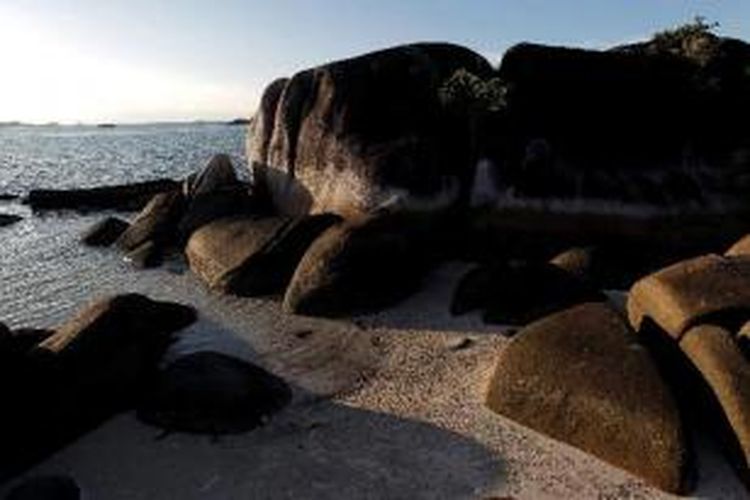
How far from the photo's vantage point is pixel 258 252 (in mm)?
23844

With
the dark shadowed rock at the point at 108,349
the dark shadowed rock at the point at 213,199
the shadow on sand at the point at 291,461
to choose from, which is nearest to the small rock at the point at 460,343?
the shadow on sand at the point at 291,461

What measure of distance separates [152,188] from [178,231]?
1739 cm

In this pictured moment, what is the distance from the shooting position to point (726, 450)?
45.0 feet

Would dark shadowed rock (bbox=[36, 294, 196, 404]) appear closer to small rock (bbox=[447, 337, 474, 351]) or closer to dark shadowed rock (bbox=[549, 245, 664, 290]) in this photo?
small rock (bbox=[447, 337, 474, 351])

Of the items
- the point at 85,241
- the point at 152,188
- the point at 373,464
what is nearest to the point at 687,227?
the point at 373,464

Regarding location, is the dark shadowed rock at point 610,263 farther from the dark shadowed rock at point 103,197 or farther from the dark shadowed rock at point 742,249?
the dark shadowed rock at point 103,197

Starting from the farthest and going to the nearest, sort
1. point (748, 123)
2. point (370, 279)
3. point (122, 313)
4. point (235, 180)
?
1. point (235, 180)
2. point (748, 123)
3. point (370, 279)
4. point (122, 313)

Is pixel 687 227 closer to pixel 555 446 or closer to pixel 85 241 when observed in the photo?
pixel 555 446

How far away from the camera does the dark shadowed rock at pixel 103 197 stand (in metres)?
46.2

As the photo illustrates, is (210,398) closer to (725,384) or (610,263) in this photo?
(725,384)

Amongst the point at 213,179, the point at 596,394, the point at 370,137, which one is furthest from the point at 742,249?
the point at 213,179

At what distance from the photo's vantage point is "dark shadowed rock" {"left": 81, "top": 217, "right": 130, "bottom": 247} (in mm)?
33406

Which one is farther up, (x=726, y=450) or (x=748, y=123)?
(x=748, y=123)

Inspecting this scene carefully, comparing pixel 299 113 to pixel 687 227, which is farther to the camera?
pixel 299 113
